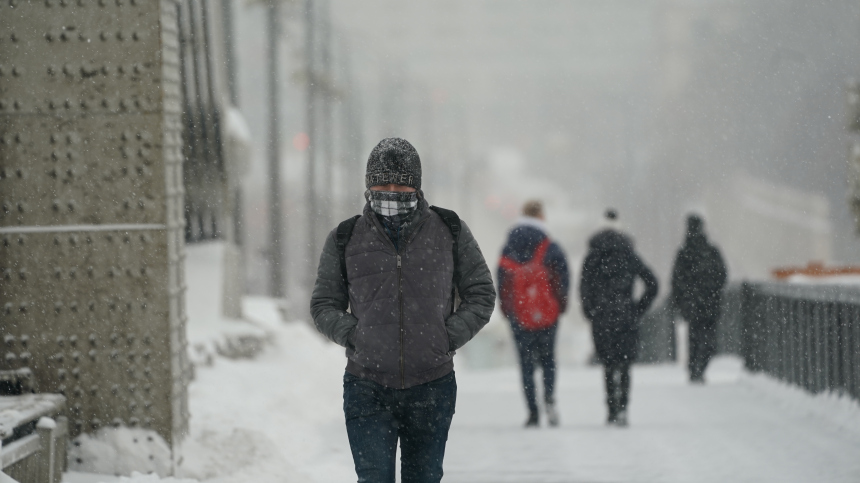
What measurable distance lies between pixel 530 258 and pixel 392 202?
5.10 m

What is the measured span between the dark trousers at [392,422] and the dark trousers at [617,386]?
17.5 feet

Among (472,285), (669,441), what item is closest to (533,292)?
(669,441)

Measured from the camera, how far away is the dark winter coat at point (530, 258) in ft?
29.5

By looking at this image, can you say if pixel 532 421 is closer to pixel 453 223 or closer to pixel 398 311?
pixel 453 223

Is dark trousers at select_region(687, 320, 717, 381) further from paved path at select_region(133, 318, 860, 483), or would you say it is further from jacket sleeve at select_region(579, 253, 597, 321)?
jacket sleeve at select_region(579, 253, 597, 321)

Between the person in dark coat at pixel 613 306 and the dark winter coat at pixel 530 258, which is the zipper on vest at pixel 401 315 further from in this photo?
the person in dark coat at pixel 613 306

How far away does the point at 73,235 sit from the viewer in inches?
236

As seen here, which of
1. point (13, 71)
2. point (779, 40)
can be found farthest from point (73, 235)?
point (779, 40)

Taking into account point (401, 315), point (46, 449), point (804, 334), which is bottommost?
point (804, 334)

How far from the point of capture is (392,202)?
4.05 metres

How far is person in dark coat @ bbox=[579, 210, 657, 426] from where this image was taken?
9180mm

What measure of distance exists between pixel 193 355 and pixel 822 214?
35.1 metres

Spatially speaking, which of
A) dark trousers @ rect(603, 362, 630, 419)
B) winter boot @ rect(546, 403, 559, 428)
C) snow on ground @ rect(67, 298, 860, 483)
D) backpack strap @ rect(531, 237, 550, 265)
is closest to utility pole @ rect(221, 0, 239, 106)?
snow on ground @ rect(67, 298, 860, 483)

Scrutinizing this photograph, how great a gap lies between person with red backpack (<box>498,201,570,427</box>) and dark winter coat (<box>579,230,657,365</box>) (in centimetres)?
31
